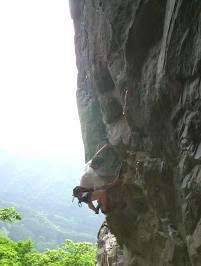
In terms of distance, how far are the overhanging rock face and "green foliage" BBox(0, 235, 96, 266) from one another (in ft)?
22.6

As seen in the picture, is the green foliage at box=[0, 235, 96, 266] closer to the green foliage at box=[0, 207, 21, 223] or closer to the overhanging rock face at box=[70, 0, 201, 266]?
the green foliage at box=[0, 207, 21, 223]

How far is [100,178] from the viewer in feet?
48.8

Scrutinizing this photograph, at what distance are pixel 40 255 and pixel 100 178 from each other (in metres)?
9.91

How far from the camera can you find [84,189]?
14.6 m

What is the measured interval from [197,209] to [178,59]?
3.22 metres

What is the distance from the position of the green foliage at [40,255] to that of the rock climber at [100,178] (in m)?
5.88

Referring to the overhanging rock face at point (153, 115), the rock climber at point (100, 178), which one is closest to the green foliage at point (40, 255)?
the rock climber at point (100, 178)

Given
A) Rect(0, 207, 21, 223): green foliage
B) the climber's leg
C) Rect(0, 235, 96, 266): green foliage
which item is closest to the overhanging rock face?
the climber's leg

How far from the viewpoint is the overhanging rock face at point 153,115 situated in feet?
25.9

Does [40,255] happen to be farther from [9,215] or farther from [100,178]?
[100,178]

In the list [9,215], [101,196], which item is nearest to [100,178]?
[101,196]

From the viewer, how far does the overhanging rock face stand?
7.90 m

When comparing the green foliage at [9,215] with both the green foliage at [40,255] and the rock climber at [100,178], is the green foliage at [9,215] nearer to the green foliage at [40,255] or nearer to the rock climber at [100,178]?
the green foliage at [40,255]

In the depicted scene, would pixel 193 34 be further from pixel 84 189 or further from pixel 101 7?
pixel 84 189
